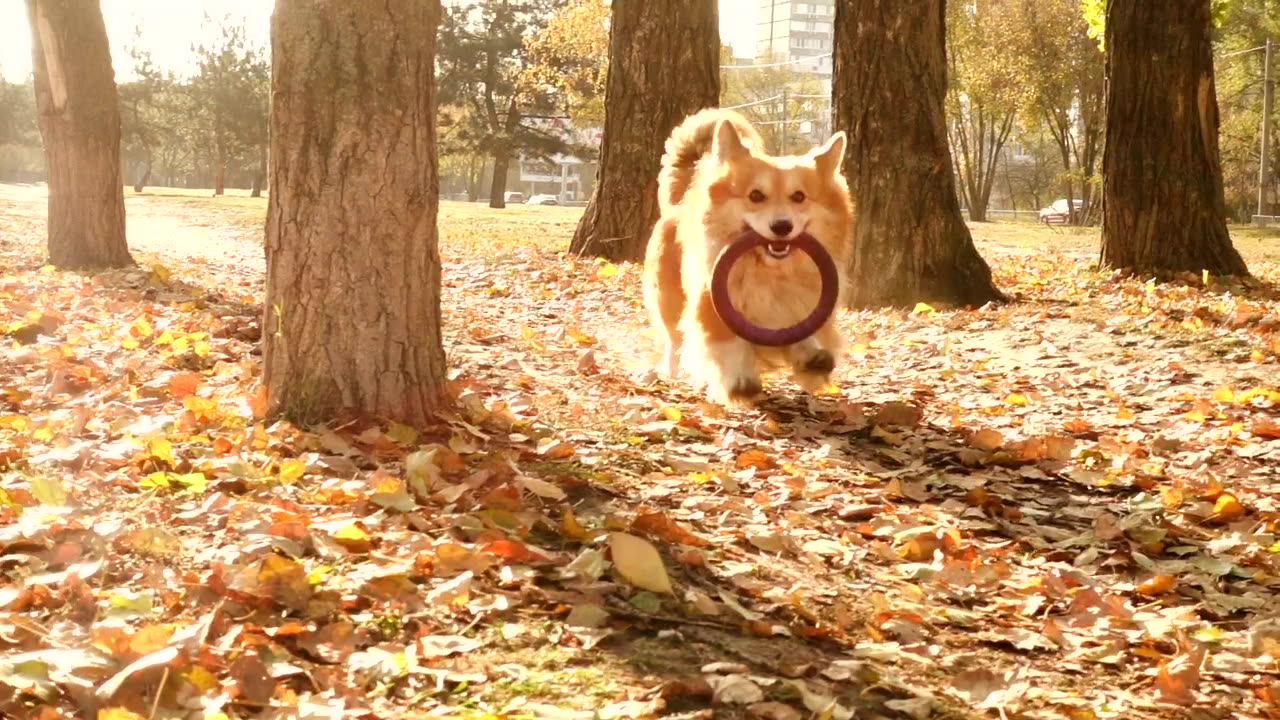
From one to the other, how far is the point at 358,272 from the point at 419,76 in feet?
2.51

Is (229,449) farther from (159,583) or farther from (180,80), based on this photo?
(180,80)

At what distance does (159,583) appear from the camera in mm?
2727

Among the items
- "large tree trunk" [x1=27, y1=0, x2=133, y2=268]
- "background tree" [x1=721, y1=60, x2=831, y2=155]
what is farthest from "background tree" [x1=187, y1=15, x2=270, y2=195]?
"large tree trunk" [x1=27, y1=0, x2=133, y2=268]

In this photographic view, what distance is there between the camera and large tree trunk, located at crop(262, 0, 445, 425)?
4137 mm

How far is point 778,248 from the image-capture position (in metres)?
5.40

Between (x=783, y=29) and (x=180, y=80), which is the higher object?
(x=783, y=29)

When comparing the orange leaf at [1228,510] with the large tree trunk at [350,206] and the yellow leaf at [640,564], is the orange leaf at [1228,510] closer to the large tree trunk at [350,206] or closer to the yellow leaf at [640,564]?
the yellow leaf at [640,564]

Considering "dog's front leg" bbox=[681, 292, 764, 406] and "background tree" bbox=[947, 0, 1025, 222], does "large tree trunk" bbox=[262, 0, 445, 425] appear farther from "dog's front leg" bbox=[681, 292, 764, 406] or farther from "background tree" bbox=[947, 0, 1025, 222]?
"background tree" bbox=[947, 0, 1025, 222]

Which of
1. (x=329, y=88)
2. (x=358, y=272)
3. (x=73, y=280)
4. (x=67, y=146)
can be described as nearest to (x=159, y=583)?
(x=358, y=272)

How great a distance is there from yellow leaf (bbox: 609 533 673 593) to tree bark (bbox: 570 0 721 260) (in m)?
7.82

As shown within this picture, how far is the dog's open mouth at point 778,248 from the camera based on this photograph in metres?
5.38

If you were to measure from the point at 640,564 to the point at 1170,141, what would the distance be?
25.5 feet

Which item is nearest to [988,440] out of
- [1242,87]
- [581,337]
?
[581,337]

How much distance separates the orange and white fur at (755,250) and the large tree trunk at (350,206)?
1.63 metres
